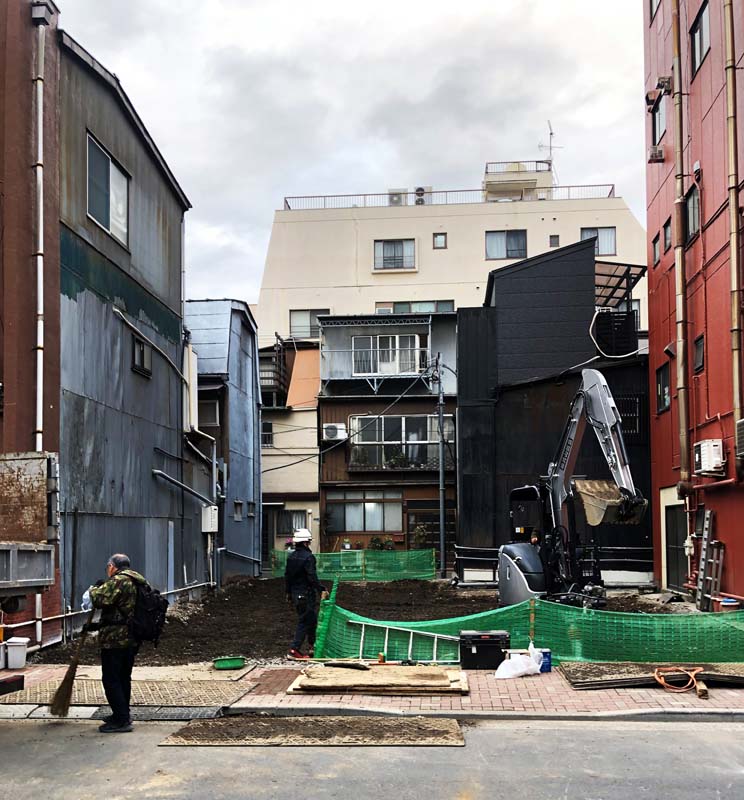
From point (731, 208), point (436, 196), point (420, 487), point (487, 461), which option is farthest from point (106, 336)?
point (436, 196)

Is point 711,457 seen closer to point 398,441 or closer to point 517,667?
point 517,667

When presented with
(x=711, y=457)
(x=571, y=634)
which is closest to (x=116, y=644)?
(x=571, y=634)

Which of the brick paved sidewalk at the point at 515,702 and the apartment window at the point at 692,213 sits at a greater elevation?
the apartment window at the point at 692,213

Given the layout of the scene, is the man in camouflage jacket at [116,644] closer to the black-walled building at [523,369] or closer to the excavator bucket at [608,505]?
the excavator bucket at [608,505]

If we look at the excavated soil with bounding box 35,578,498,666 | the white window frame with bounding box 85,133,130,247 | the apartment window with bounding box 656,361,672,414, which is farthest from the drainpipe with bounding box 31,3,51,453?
the apartment window with bounding box 656,361,672,414

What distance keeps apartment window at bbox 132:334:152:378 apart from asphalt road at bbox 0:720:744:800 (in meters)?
9.70

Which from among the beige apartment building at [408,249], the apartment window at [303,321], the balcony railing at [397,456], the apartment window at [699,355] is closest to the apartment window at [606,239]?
the beige apartment building at [408,249]

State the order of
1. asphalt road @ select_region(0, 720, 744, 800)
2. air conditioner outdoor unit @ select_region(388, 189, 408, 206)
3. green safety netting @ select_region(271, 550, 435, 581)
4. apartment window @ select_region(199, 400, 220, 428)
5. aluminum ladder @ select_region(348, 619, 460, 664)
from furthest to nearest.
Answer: air conditioner outdoor unit @ select_region(388, 189, 408, 206) → green safety netting @ select_region(271, 550, 435, 581) → apartment window @ select_region(199, 400, 220, 428) → aluminum ladder @ select_region(348, 619, 460, 664) → asphalt road @ select_region(0, 720, 744, 800)

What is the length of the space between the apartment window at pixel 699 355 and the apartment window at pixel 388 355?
780 inches

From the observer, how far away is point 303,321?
159 feet

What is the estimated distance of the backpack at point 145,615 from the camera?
8.79 metres

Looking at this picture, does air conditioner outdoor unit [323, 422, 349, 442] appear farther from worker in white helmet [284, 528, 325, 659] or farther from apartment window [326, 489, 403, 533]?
worker in white helmet [284, 528, 325, 659]

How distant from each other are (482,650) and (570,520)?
5165 mm

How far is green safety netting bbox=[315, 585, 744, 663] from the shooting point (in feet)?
37.2
